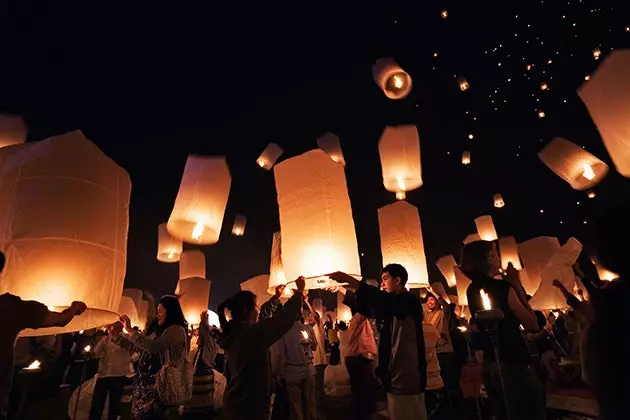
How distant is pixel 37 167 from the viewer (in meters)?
2.38

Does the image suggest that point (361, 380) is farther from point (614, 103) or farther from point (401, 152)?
point (614, 103)

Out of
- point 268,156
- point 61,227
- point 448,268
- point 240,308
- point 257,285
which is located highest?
point 268,156

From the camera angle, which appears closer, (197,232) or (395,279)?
(395,279)

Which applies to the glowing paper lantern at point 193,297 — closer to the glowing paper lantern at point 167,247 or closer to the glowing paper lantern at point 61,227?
the glowing paper lantern at point 167,247

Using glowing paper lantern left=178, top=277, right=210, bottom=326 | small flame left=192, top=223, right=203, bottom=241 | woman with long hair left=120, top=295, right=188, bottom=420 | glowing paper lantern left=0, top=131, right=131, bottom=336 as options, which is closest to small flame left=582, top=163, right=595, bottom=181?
small flame left=192, top=223, right=203, bottom=241

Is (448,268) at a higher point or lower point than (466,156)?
lower

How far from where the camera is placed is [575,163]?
5.14 metres

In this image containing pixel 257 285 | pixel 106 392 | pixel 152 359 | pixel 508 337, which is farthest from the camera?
pixel 257 285

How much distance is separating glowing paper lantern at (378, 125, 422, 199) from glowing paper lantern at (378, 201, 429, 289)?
0.46m

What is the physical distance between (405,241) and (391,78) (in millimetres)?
2222

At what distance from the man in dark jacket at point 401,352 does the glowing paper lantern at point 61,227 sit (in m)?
1.77

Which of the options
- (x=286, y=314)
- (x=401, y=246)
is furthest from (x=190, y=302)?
(x=286, y=314)

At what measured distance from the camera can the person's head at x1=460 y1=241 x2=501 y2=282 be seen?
9.23ft

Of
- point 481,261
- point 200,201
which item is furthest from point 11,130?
point 481,261
